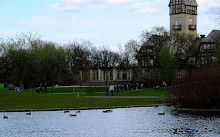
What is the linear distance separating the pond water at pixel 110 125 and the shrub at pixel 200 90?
5.36 meters

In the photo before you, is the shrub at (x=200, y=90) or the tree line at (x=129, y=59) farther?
the tree line at (x=129, y=59)

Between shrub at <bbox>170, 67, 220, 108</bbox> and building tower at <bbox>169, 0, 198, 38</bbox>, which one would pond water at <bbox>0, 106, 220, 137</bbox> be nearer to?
shrub at <bbox>170, 67, 220, 108</bbox>

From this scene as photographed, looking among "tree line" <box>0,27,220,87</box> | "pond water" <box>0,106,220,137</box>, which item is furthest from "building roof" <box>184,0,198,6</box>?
"pond water" <box>0,106,220,137</box>

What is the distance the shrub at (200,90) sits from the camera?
38.0 m

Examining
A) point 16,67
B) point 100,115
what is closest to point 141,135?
point 100,115

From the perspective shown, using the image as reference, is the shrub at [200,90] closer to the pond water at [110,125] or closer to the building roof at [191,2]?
the pond water at [110,125]

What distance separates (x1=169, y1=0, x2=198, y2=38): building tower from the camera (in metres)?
112

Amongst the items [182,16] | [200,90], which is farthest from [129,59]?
[200,90]

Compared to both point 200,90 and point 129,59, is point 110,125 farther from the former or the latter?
point 129,59

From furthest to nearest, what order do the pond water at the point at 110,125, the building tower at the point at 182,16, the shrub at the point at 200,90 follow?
1. the building tower at the point at 182,16
2. the shrub at the point at 200,90
3. the pond water at the point at 110,125

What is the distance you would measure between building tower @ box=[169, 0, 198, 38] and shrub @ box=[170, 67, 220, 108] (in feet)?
241

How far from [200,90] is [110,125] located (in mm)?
12908

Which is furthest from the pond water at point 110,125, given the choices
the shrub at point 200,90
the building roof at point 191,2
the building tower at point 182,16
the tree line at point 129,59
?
the building roof at point 191,2

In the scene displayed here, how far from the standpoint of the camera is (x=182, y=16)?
369ft
